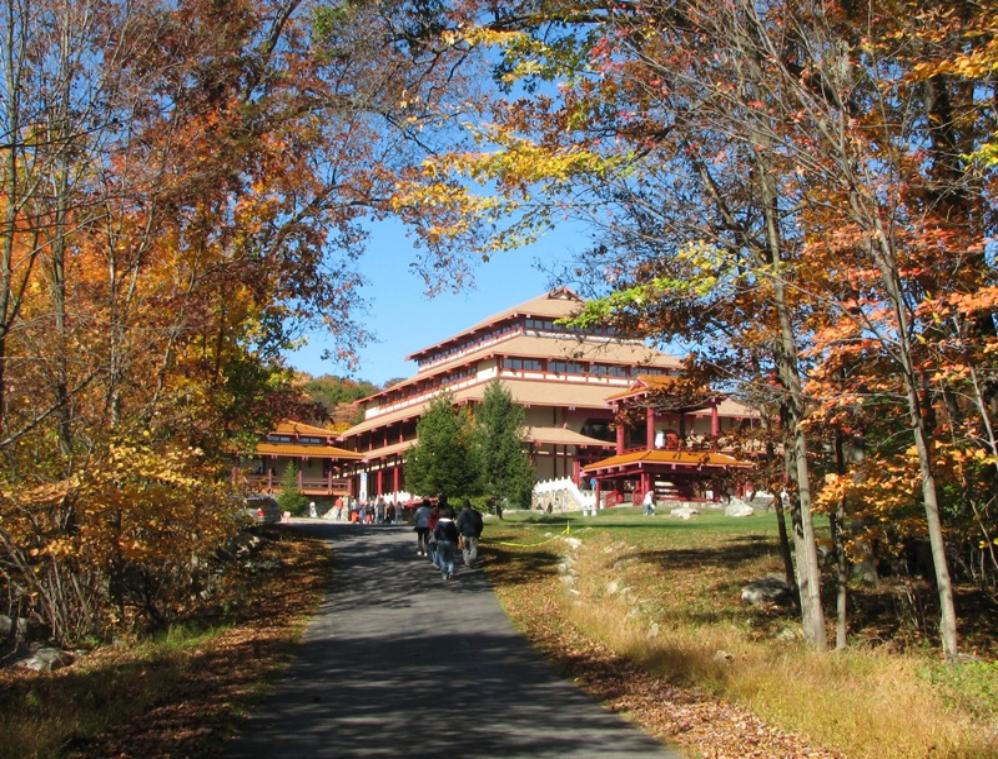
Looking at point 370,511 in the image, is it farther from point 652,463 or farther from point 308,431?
point 652,463

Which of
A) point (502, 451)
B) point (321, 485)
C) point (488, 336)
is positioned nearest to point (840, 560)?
point (502, 451)

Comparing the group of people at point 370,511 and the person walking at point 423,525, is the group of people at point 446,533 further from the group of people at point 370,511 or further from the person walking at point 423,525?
the group of people at point 370,511

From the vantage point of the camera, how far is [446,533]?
19375mm

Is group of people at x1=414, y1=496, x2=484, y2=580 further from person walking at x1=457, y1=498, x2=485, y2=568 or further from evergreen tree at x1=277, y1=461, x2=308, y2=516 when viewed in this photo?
evergreen tree at x1=277, y1=461, x2=308, y2=516

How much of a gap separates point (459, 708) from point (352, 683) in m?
1.64

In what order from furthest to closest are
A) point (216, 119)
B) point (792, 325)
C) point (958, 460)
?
point (216, 119) → point (792, 325) → point (958, 460)

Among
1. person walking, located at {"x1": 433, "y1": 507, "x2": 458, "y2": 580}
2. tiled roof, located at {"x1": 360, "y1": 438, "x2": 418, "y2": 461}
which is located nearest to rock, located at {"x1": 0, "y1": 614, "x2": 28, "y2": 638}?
person walking, located at {"x1": 433, "y1": 507, "x2": 458, "y2": 580}

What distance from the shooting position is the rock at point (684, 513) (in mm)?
36031

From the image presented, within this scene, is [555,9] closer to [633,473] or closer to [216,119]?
[216,119]

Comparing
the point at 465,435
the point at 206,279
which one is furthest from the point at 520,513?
the point at 206,279

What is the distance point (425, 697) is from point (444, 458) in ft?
96.1

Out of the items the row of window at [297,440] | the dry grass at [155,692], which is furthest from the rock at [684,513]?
the row of window at [297,440]

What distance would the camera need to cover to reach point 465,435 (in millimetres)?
40438

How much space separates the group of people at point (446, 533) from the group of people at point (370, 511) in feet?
72.8
